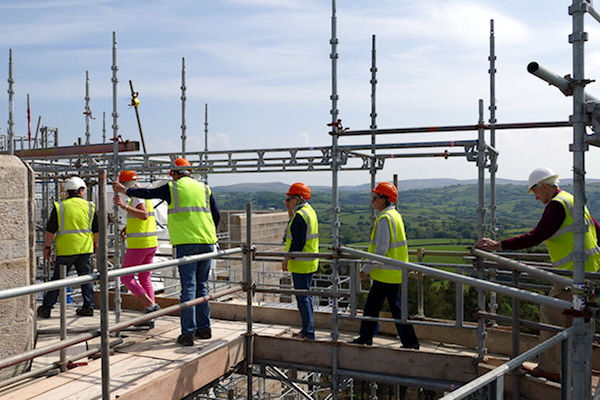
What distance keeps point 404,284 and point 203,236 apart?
222cm

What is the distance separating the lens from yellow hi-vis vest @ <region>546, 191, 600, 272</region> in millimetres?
4500

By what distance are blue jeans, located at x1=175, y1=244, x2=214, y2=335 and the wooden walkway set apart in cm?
22

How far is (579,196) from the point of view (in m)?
3.40

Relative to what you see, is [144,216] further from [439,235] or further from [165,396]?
[439,235]

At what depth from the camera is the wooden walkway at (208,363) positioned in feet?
14.8

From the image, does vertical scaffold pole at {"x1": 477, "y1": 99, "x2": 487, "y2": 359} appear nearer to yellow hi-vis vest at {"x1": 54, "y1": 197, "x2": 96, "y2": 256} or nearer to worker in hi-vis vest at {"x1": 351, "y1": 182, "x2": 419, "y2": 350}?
worker in hi-vis vest at {"x1": 351, "y1": 182, "x2": 419, "y2": 350}

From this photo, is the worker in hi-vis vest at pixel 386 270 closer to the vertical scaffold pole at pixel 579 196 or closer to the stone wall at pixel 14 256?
the vertical scaffold pole at pixel 579 196

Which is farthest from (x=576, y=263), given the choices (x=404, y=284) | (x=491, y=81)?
(x=491, y=81)

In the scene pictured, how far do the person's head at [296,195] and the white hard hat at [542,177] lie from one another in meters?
2.78

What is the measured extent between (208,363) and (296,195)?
7.72 ft

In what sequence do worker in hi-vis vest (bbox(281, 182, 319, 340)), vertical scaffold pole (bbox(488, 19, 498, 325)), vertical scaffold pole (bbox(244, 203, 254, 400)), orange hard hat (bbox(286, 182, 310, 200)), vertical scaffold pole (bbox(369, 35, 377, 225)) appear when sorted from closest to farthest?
vertical scaffold pole (bbox(244, 203, 254, 400)) → worker in hi-vis vest (bbox(281, 182, 319, 340)) → orange hard hat (bbox(286, 182, 310, 200)) → vertical scaffold pole (bbox(488, 19, 498, 325)) → vertical scaffold pole (bbox(369, 35, 377, 225))

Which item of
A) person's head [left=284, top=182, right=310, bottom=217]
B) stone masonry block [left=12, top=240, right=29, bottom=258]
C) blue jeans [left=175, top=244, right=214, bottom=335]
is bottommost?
blue jeans [left=175, top=244, right=214, bottom=335]

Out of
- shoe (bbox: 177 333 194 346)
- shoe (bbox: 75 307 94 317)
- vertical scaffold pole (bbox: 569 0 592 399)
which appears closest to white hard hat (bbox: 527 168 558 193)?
vertical scaffold pole (bbox: 569 0 592 399)

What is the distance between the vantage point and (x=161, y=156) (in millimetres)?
9547
